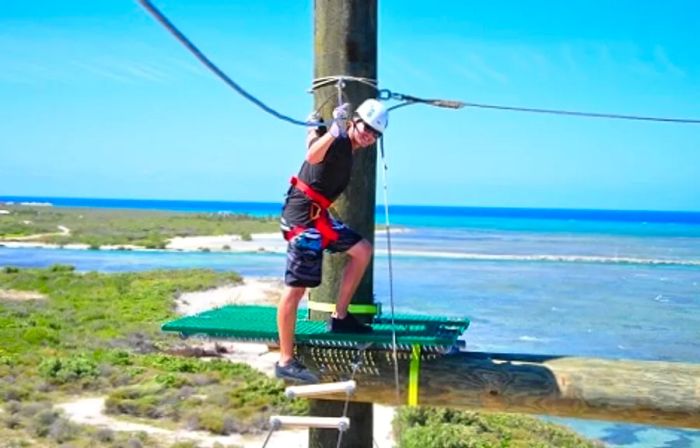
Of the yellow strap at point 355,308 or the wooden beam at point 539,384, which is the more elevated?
the yellow strap at point 355,308

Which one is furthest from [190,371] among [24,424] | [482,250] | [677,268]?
[482,250]

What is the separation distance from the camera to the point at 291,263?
13.0 feet

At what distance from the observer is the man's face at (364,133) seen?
3844 millimetres

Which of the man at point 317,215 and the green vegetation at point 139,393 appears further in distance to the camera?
the green vegetation at point 139,393

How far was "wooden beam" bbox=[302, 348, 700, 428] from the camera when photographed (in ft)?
12.3

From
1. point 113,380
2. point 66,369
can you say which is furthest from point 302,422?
point 66,369

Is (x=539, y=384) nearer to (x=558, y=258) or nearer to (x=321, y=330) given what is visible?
(x=321, y=330)

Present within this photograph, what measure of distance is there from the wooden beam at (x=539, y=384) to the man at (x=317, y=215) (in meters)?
0.30

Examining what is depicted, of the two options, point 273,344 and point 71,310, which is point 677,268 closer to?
point 71,310

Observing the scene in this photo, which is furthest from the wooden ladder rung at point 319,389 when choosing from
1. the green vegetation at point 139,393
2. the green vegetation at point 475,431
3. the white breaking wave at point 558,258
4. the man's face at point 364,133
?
the white breaking wave at point 558,258

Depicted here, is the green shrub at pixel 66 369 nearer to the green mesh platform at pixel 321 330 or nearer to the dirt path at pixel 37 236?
the green mesh platform at pixel 321 330

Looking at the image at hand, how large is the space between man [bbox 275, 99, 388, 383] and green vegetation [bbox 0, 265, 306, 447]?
437 inches

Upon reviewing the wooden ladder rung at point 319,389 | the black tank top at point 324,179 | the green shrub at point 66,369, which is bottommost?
the green shrub at point 66,369

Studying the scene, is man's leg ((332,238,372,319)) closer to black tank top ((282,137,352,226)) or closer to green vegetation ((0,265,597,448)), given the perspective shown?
black tank top ((282,137,352,226))
